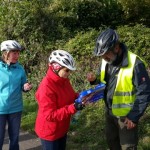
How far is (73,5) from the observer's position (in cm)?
1102

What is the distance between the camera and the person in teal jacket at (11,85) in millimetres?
4953

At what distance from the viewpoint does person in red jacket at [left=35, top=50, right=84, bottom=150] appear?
3889 mm

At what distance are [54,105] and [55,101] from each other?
0.05 metres

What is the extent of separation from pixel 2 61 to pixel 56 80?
4.36 feet

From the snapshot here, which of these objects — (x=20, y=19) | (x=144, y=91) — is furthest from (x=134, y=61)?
(x=20, y=19)

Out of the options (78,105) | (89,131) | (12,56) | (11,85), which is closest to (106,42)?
(78,105)

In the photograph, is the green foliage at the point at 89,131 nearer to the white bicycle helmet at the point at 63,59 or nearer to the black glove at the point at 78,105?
the black glove at the point at 78,105

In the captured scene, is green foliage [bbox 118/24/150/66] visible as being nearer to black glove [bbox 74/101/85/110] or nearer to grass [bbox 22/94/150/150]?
grass [bbox 22/94/150/150]

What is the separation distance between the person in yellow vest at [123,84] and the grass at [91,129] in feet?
3.81

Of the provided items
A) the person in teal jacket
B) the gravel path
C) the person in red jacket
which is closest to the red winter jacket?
the person in red jacket

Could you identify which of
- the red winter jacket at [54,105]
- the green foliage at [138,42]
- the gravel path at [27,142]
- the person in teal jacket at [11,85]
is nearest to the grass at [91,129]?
the gravel path at [27,142]

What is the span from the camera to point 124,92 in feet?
13.2

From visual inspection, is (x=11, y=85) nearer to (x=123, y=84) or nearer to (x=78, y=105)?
(x=78, y=105)

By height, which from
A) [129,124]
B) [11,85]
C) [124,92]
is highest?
[124,92]
